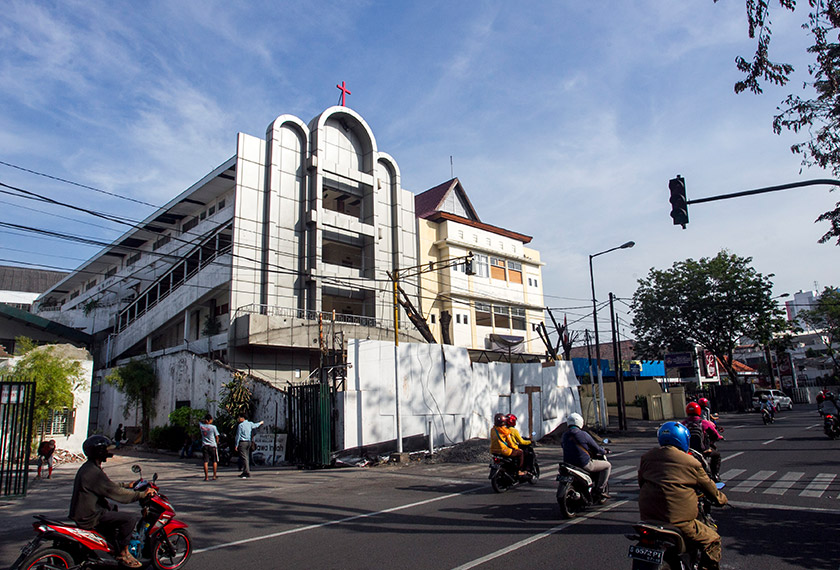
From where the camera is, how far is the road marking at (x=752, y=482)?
9.66 m

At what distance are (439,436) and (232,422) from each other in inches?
279

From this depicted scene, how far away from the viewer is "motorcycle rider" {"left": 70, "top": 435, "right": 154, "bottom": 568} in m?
5.36

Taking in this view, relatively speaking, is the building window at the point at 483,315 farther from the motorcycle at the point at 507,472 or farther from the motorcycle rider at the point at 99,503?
the motorcycle rider at the point at 99,503

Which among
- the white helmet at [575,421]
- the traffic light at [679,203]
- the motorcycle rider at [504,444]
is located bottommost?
the motorcycle rider at [504,444]

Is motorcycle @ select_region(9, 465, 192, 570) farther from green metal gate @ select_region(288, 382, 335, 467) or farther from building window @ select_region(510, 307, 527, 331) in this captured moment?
building window @ select_region(510, 307, 527, 331)

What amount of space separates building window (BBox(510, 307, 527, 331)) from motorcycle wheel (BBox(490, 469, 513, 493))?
33.1 meters

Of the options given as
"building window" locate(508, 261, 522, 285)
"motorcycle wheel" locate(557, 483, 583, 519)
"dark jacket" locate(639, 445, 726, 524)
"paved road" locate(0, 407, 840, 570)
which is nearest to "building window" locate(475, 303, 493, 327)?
"building window" locate(508, 261, 522, 285)

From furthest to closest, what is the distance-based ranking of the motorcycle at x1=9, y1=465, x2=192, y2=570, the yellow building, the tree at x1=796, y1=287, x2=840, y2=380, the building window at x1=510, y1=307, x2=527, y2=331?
the tree at x1=796, y1=287, x2=840, y2=380 → the building window at x1=510, y1=307, x2=527, y2=331 → the yellow building → the motorcycle at x1=9, y1=465, x2=192, y2=570

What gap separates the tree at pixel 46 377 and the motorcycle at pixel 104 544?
15.9m

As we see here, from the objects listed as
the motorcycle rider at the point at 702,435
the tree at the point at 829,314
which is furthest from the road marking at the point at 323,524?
the tree at the point at 829,314

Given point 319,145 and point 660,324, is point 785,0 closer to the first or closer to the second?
point 319,145

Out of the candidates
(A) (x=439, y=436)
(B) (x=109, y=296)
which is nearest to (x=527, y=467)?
(A) (x=439, y=436)

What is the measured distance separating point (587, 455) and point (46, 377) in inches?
742

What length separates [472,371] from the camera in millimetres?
20438
